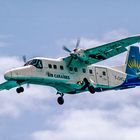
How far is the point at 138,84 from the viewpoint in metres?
62.7

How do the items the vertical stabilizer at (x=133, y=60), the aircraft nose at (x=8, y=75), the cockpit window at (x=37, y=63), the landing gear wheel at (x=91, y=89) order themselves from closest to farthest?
the aircraft nose at (x=8, y=75) → the cockpit window at (x=37, y=63) → the landing gear wheel at (x=91, y=89) → the vertical stabilizer at (x=133, y=60)

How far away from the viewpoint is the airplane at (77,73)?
5628 centimetres

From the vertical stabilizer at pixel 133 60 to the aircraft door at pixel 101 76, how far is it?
4.91 meters

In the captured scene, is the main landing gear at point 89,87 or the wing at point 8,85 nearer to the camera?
the main landing gear at point 89,87

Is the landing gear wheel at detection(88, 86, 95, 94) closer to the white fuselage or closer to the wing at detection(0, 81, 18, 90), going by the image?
the white fuselage

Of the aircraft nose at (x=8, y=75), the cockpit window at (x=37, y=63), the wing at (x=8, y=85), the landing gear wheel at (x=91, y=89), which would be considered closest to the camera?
the aircraft nose at (x=8, y=75)

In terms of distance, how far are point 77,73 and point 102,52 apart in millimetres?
3194

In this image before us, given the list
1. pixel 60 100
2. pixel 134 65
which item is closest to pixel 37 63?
pixel 60 100

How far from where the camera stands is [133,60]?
219ft

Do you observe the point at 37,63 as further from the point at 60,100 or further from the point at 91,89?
the point at 91,89

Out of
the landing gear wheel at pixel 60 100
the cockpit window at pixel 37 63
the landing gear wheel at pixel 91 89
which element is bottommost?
the landing gear wheel at pixel 60 100

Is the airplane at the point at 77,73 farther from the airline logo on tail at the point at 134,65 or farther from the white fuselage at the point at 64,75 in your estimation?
the airline logo on tail at the point at 134,65

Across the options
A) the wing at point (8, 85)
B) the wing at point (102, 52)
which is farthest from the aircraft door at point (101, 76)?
the wing at point (8, 85)

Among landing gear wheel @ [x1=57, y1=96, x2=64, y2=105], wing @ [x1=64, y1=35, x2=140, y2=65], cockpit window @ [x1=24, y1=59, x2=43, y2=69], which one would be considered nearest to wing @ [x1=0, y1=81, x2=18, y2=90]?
landing gear wheel @ [x1=57, y1=96, x2=64, y2=105]
